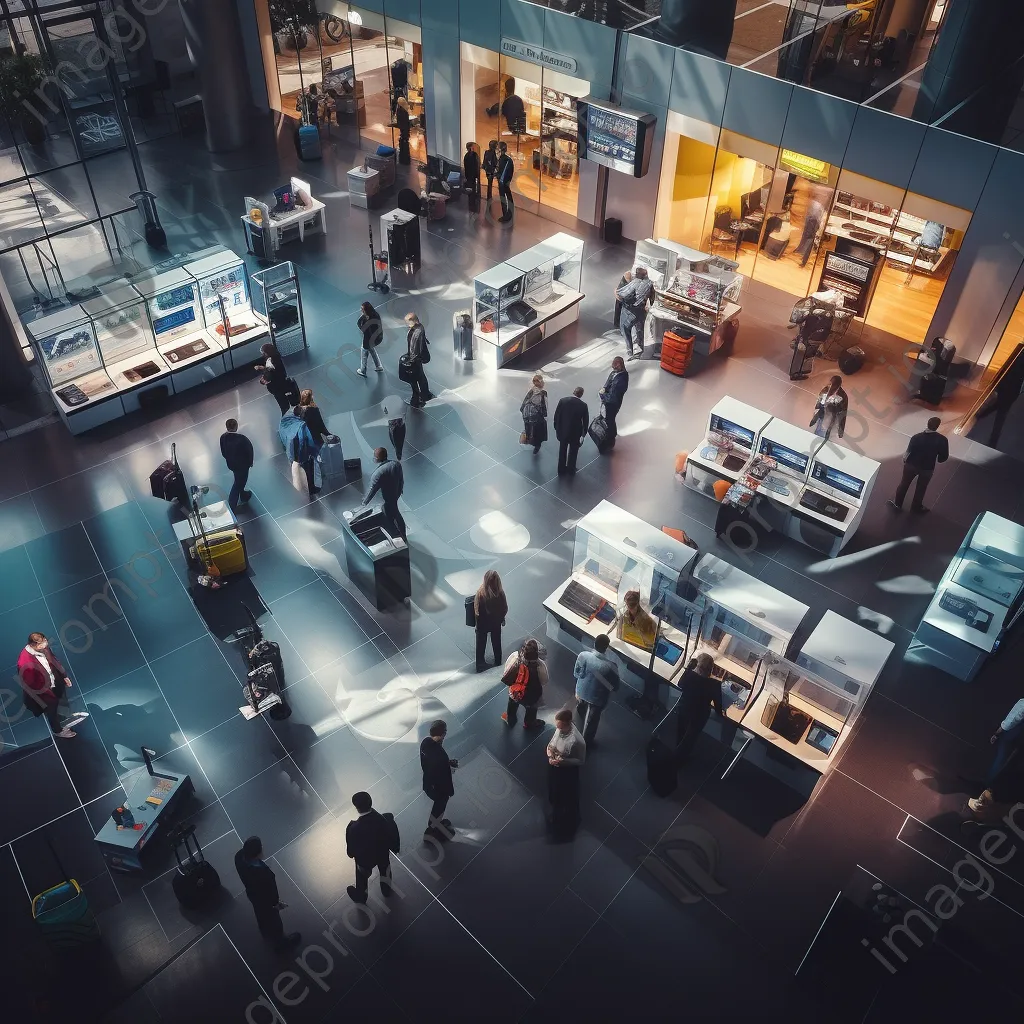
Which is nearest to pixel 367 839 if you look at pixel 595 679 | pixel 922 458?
pixel 595 679

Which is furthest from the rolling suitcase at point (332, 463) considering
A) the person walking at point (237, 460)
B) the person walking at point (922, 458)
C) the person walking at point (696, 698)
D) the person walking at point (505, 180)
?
the person walking at point (505, 180)

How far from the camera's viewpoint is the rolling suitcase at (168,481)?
481 inches

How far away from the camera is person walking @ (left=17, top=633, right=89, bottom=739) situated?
9.39 m

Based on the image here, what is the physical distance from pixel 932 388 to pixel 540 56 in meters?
9.63

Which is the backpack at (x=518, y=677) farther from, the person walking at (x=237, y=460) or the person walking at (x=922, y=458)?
the person walking at (x=922, y=458)

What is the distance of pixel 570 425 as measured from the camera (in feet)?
41.9

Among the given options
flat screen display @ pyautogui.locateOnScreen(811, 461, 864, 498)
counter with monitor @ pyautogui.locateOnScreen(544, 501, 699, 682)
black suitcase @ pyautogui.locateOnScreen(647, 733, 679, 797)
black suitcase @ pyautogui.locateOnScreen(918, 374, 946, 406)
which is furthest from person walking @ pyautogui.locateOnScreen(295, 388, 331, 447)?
black suitcase @ pyautogui.locateOnScreen(918, 374, 946, 406)

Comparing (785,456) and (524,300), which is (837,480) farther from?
(524,300)

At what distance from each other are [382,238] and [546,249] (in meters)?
3.72

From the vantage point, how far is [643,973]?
822cm

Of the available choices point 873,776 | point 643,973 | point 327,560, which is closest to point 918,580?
point 873,776

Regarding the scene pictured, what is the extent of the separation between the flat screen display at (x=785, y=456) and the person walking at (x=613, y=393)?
211 cm

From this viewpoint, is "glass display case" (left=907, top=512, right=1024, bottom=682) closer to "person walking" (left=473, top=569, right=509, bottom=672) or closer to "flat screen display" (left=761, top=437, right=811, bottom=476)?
"flat screen display" (left=761, top=437, right=811, bottom=476)

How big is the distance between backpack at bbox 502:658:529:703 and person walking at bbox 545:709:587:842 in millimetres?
646
